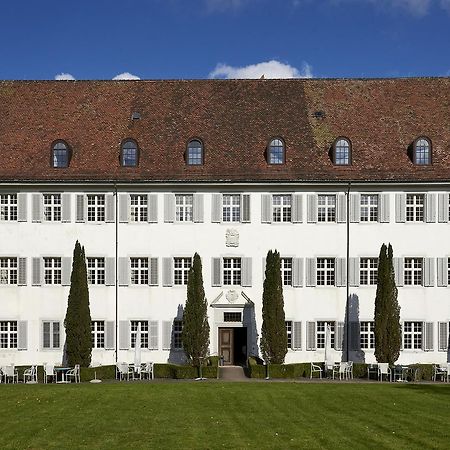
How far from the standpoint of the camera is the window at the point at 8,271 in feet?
132

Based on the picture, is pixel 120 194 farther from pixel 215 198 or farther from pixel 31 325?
pixel 31 325

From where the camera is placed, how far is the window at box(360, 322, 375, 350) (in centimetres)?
3959

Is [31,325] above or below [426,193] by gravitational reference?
below

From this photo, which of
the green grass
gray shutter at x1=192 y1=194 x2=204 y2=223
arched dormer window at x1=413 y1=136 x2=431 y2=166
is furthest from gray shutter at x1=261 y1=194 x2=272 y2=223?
the green grass

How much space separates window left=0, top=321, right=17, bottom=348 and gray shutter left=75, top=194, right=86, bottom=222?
229 inches

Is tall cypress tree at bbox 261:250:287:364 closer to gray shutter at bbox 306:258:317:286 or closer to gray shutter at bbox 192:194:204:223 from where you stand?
gray shutter at bbox 306:258:317:286

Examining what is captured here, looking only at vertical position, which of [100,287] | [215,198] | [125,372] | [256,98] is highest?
[256,98]

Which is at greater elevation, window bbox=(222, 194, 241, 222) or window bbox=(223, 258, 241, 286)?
window bbox=(222, 194, 241, 222)

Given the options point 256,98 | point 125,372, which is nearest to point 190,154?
point 256,98

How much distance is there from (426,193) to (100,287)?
51.9 ft

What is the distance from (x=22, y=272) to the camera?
40.1 m

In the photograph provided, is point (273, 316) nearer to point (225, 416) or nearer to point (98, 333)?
point (98, 333)

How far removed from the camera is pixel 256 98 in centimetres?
4338

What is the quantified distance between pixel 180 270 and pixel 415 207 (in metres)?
11.4
